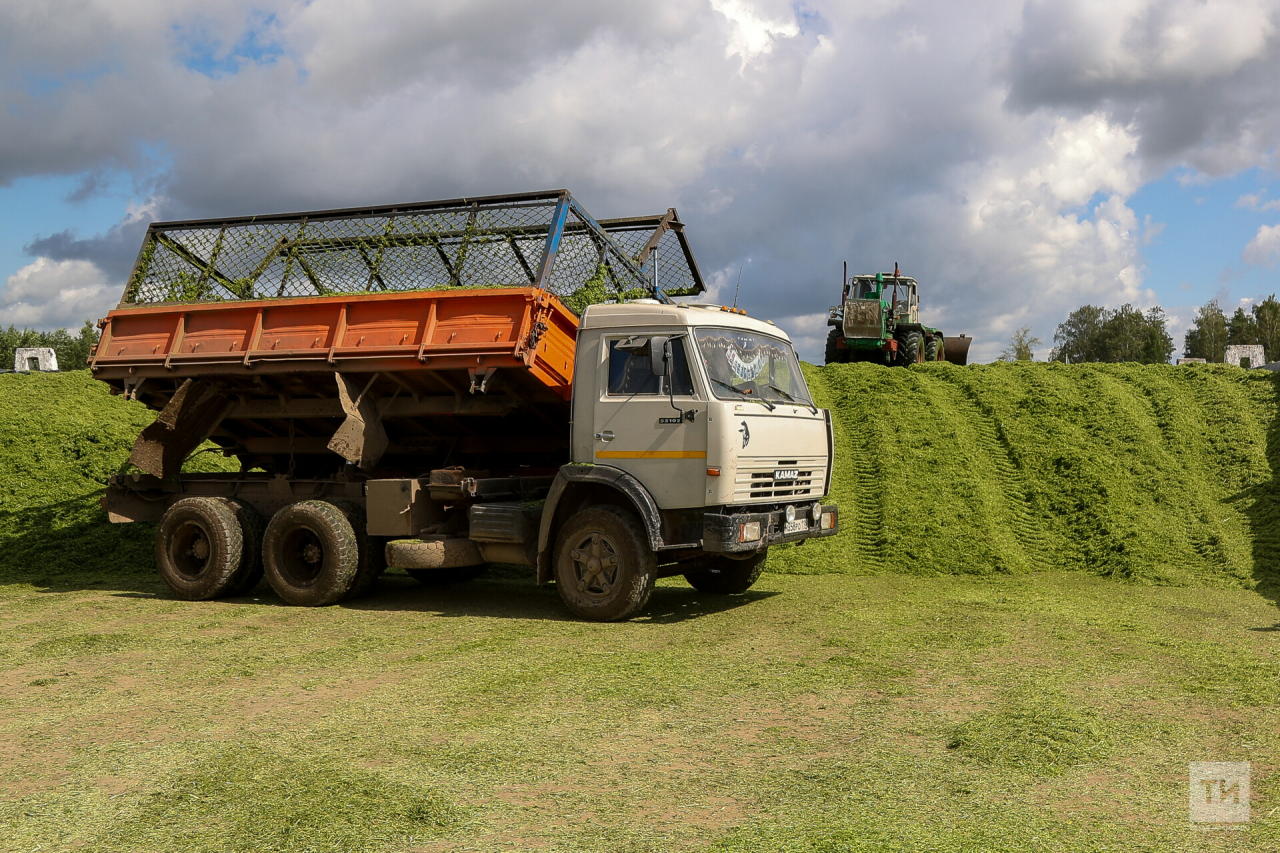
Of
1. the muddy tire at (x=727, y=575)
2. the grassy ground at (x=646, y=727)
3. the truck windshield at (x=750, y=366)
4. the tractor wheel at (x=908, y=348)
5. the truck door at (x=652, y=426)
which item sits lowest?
the grassy ground at (x=646, y=727)

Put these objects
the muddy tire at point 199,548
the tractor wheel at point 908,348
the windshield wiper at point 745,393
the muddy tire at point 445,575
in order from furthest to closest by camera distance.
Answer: the tractor wheel at point 908,348
the muddy tire at point 445,575
the muddy tire at point 199,548
the windshield wiper at point 745,393

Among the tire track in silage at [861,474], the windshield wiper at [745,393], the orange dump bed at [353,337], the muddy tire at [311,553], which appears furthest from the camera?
the tire track in silage at [861,474]

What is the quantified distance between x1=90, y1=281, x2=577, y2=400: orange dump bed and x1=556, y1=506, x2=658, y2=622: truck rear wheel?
4.79 feet

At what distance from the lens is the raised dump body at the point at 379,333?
30.5 feet

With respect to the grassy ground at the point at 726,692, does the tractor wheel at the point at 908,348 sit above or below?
above

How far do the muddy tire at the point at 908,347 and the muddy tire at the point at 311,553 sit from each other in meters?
16.8

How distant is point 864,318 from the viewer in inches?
917

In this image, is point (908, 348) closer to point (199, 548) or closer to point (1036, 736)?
point (199, 548)

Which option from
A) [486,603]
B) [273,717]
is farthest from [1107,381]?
[273,717]

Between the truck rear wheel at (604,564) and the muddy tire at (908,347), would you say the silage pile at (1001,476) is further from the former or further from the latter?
the muddy tire at (908,347)

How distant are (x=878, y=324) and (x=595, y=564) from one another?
16163 mm

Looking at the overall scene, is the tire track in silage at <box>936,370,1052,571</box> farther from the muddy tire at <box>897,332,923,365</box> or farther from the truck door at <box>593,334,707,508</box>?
the truck door at <box>593,334,707,508</box>

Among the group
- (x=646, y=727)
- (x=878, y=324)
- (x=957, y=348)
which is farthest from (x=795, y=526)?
(x=957, y=348)

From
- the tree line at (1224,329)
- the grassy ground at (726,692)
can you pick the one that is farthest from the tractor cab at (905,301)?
the tree line at (1224,329)
